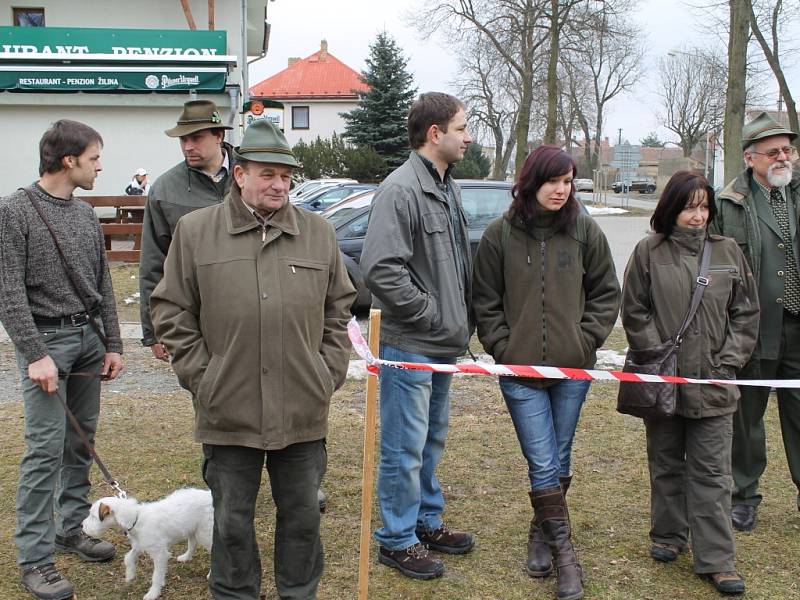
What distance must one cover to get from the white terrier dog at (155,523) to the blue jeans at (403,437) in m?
0.83

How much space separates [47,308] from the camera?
370 centimetres

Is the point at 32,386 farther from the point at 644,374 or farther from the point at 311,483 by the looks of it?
the point at 644,374

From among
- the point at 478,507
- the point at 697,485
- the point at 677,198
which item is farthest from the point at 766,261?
the point at 478,507

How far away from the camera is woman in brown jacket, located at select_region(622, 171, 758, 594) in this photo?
3865 millimetres

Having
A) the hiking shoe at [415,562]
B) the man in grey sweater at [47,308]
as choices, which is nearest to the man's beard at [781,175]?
the hiking shoe at [415,562]

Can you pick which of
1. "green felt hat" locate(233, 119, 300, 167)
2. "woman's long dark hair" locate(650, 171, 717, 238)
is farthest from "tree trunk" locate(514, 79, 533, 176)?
"green felt hat" locate(233, 119, 300, 167)

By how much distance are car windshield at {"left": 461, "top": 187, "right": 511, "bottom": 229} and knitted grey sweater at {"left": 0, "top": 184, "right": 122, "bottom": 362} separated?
24.3 ft

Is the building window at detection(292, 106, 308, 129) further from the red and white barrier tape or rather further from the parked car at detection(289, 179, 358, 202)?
the red and white barrier tape

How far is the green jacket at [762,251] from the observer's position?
172 inches

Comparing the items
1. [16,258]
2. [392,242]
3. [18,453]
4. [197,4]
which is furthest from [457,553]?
[197,4]

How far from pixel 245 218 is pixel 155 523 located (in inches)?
60.4

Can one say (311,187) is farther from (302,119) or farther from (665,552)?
(302,119)

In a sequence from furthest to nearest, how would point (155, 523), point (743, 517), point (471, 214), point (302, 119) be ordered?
1. point (302, 119)
2. point (471, 214)
3. point (743, 517)
4. point (155, 523)

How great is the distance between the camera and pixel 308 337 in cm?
312
